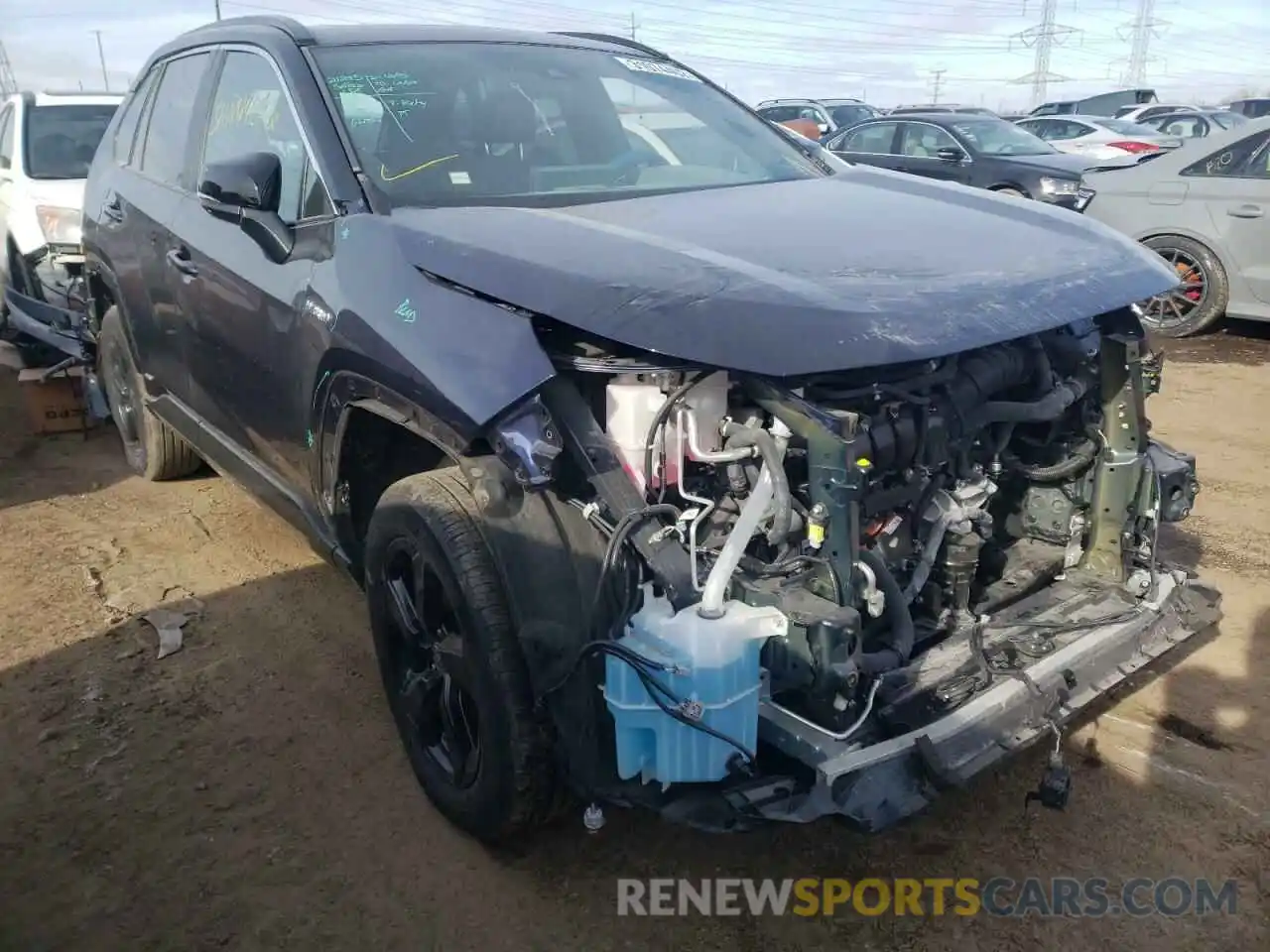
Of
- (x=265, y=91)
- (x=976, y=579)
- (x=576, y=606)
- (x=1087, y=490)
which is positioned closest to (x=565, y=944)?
(x=576, y=606)

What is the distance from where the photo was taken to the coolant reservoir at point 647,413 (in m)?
2.32

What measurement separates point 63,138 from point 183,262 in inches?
223

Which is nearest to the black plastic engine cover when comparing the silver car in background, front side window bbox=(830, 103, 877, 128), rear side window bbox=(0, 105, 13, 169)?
the silver car in background

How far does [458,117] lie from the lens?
10.5ft

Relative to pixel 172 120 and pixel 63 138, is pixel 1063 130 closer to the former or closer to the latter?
pixel 63 138

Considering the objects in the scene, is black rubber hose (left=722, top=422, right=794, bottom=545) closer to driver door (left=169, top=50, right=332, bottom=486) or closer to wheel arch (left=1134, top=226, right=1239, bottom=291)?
driver door (left=169, top=50, right=332, bottom=486)

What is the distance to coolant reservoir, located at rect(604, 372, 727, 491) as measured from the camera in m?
2.32

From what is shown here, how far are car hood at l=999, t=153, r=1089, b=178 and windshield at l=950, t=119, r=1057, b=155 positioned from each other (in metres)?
0.22

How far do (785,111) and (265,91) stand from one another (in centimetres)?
1927

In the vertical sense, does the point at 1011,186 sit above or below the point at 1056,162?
below

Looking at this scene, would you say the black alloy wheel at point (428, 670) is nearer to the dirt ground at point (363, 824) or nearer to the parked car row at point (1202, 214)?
the dirt ground at point (363, 824)

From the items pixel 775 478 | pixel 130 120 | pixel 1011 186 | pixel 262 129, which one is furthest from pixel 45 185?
pixel 1011 186

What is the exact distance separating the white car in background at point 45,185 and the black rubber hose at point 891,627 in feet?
19.6

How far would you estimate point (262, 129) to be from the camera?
3352mm
